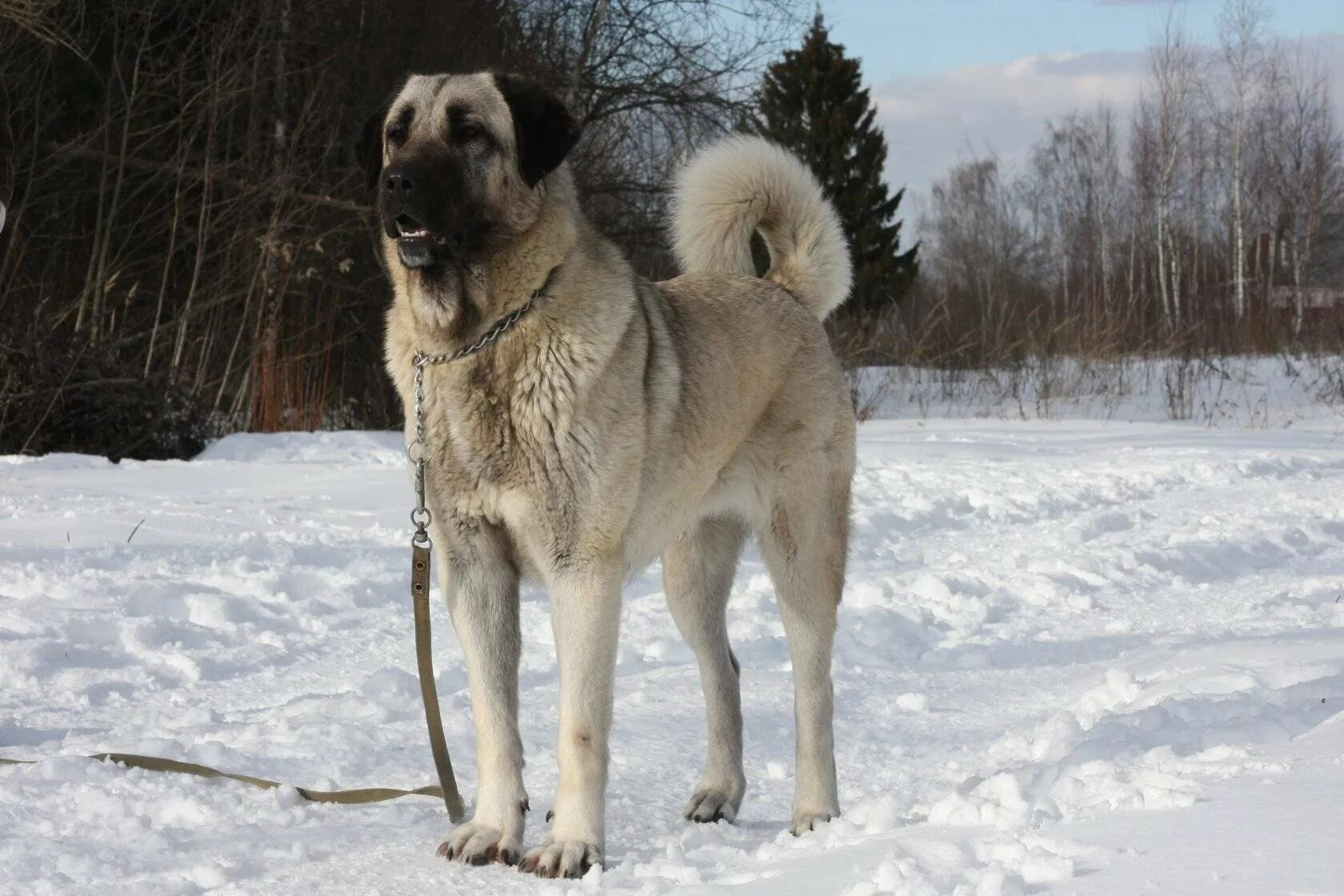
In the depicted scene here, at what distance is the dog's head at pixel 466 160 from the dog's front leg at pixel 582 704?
0.80 metres

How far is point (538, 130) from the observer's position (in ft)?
10.0

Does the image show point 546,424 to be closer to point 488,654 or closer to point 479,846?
point 488,654

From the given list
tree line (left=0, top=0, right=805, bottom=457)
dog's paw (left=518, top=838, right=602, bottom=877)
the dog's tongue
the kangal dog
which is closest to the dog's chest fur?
the kangal dog

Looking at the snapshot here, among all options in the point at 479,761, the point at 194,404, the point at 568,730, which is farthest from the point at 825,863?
the point at 194,404

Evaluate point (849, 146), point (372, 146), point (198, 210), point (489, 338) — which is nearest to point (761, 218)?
point (372, 146)

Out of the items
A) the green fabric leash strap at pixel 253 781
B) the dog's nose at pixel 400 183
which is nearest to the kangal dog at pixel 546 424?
the dog's nose at pixel 400 183

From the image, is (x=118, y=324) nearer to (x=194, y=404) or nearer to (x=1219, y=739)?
(x=194, y=404)

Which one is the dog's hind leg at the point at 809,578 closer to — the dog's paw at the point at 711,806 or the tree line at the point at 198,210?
the dog's paw at the point at 711,806

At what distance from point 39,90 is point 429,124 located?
9.08 meters

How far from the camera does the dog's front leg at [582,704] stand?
9.33 ft

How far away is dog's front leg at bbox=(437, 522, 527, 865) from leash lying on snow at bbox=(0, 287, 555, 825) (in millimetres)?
122

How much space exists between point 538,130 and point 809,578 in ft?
4.65

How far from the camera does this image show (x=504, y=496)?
Result: 290 cm

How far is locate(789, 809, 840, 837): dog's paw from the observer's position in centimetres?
325
